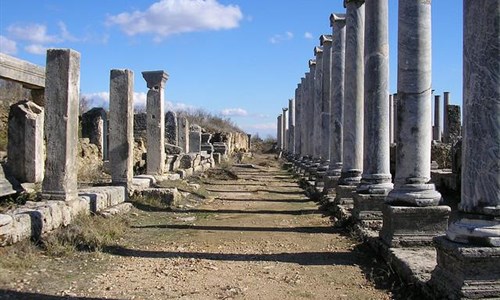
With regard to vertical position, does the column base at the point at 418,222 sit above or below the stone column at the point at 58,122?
below

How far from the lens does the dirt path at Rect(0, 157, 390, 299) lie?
591cm

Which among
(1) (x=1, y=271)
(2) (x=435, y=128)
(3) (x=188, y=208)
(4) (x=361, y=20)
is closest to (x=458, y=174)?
(4) (x=361, y=20)

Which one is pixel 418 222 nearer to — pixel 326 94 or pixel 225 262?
pixel 225 262

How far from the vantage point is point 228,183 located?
20.2m

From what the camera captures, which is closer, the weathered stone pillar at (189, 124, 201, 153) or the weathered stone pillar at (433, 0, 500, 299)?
the weathered stone pillar at (433, 0, 500, 299)

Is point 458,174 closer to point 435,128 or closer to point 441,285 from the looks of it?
point 441,285

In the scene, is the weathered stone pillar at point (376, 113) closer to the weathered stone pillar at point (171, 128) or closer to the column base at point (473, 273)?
the column base at point (473, 273)

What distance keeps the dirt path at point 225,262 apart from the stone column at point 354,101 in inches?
48.5

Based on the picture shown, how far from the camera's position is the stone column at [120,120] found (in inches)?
491

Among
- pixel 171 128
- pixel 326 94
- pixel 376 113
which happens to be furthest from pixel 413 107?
pixel 171 128

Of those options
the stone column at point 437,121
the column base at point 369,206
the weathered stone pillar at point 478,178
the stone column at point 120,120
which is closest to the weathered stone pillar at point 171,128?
the stone column at point 120,120

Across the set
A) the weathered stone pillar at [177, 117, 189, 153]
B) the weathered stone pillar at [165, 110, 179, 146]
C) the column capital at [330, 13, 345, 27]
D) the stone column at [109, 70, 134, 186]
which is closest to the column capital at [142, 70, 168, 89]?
the stone column at [109, 70, 134, 186]

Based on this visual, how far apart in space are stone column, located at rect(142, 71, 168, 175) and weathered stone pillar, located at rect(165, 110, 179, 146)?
9.22 m

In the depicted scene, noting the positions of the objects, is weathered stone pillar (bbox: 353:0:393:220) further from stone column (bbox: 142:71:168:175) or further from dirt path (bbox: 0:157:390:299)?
stone column (bbox: 142:71:168:175)
